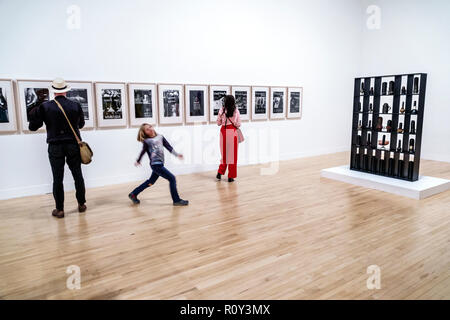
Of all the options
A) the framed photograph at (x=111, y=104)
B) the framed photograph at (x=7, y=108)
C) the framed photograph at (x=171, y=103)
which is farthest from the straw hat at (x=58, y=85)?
the framed photograph at (x=171, y=103)

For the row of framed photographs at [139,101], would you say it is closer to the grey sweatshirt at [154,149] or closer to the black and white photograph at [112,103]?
the black and white photograph at [112,103]

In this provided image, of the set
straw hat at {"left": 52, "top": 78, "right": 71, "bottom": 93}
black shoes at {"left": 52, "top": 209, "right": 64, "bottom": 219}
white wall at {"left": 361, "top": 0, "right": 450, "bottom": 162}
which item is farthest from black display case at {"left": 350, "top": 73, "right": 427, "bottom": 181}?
black shoes at {"left": 52, "top": 209, "right": 64, "bottom": 219}

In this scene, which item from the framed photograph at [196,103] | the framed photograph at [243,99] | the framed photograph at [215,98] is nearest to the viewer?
the framed photograph at [196,103]

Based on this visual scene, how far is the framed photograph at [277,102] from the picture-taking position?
1069 cm

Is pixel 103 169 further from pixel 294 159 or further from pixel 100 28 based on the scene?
pixel 294 159

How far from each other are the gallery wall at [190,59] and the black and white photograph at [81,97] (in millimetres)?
308

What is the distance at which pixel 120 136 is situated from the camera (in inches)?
320

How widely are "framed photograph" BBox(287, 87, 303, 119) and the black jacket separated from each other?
731 cm

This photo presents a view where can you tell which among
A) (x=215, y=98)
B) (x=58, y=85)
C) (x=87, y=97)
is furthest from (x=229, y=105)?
(x=58, y=85)

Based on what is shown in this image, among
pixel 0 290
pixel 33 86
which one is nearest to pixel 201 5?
pixel 33 86

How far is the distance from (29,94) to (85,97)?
3.59 ft

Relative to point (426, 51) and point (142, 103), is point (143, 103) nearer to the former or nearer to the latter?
point (142, 103)

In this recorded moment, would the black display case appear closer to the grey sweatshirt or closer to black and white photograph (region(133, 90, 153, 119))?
the grey sweatshirt

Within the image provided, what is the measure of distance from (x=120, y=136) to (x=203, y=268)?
509 centimetres
